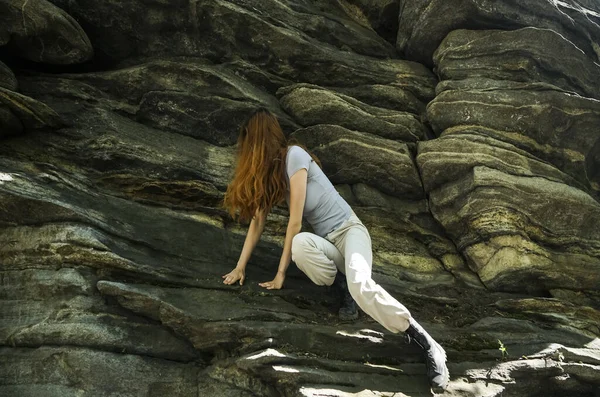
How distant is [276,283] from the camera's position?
9023mm

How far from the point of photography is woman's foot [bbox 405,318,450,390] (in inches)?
295

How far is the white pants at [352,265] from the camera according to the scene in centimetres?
751

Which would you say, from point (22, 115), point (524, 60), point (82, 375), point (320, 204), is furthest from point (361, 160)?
point (82, 375)

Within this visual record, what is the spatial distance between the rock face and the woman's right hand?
135mm

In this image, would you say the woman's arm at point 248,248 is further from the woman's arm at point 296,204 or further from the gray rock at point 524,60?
the gray rock at point 524,60

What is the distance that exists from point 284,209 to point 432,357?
4.80m

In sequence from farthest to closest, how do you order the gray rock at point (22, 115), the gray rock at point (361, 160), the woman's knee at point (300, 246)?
the gray rock at point (361, 160), the gray rock at point (22, 115), the woman's knee at point (300, 246)

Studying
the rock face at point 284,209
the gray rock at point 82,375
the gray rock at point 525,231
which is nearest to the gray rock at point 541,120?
the rock face at point 284,209

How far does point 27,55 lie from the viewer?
11984 millimetres

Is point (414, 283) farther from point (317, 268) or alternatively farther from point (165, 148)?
point (165, 148)

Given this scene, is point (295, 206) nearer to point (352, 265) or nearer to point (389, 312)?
point (352, 265)

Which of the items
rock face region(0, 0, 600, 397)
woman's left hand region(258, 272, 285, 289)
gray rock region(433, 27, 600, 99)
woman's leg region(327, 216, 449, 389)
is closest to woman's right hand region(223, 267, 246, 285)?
rock face region(0, 0, 600, 397)

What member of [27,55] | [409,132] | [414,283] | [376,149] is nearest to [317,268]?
[414,283]

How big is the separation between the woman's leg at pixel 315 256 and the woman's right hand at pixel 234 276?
114 centimetres
